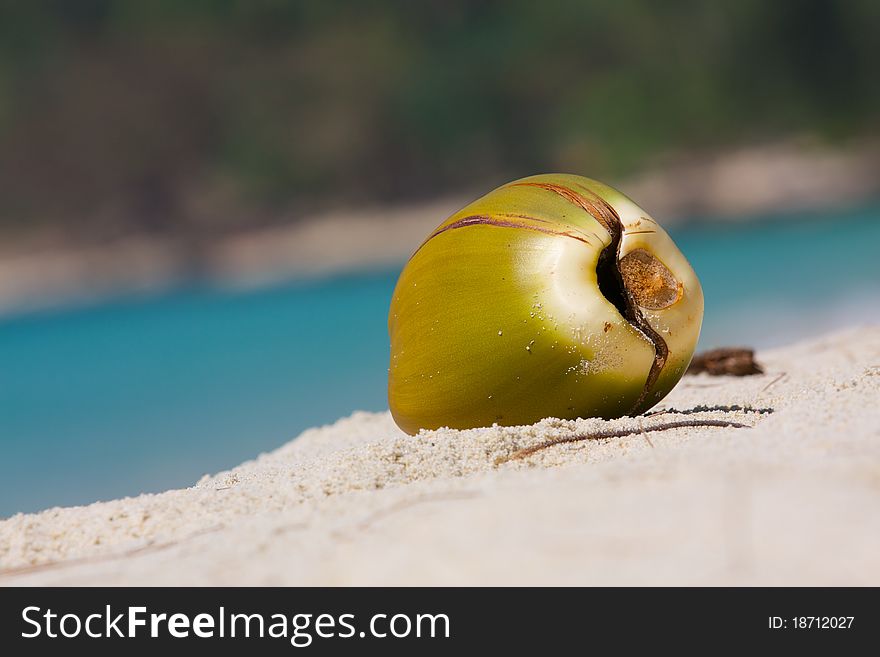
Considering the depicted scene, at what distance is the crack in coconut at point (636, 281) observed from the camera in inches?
72.3

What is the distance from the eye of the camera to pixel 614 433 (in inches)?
65.9

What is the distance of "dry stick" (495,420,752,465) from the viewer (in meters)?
1.61

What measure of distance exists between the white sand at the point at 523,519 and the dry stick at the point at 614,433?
0.05ft

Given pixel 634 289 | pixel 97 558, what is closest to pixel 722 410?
→ pixel 634 289

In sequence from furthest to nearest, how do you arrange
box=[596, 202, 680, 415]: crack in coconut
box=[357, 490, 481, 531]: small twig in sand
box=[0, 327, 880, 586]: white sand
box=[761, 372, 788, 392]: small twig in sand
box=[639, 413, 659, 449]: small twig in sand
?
box=[761, 372, 788, 392]: small twig in sand < box=[596, 202, 680, 415]: crack in coconut < box=[639, 413, 659, 449]: small twig in sand < box=[357, 490, 481, 531]: small twig in sand < box=[0, 327, 880, 586]: white sand

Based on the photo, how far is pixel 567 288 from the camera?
1.77m

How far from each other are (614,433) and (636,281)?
34cm

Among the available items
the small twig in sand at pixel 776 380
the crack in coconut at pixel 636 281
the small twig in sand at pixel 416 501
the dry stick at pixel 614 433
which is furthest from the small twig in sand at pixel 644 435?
the small twig in sand at pixel 776 380

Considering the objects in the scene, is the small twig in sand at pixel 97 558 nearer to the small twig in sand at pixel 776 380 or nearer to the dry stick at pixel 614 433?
the dry stick at pixel 614 433

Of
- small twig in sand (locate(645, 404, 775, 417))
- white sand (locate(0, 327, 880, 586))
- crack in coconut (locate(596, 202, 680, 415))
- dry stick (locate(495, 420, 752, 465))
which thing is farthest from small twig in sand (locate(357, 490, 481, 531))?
small twig in sand (locate(645, 404, 775, 417))

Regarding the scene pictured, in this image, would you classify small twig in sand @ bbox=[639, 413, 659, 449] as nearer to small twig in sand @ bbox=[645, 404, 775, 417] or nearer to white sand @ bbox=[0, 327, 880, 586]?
white sand @ bbox=[0, 327, 880, 586]

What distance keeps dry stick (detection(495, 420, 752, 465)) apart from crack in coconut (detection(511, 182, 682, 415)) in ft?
0.45

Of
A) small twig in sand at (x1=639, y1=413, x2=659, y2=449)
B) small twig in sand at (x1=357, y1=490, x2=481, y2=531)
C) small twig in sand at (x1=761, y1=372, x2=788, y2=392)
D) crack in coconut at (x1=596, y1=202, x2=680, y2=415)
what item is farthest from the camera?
small twig in sand at (x1=761, y1=372, x2=788, y2=392)
